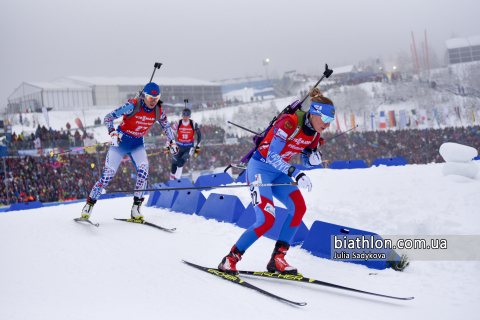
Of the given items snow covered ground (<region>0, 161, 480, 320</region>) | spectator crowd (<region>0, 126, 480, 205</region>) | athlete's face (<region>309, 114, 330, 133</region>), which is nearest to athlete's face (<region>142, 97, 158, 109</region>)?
snow covered ground (<region>0, 161, 480, 320</region>)

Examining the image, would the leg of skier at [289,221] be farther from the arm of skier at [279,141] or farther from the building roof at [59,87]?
the building roof at [59,87]

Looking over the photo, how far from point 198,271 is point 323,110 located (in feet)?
6.74

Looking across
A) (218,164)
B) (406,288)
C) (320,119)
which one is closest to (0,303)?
(320,119)

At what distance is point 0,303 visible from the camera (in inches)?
107

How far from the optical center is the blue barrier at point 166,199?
25.0ft

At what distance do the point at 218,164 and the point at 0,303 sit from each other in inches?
672

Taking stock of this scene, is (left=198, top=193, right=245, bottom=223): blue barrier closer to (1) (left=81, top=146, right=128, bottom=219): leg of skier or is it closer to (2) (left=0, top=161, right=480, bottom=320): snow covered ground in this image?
(2) (left=0, top=161, right=480, bottom=320): snow covered ground

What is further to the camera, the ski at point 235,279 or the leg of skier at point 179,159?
the leg of skier at point 179,159

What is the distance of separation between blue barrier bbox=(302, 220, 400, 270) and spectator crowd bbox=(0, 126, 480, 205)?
6.51 meters

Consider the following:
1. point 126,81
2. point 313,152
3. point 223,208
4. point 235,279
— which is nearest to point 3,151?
point 223,208

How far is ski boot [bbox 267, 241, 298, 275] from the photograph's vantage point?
11.8ft

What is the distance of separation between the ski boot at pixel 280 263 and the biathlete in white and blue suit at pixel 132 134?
292cm

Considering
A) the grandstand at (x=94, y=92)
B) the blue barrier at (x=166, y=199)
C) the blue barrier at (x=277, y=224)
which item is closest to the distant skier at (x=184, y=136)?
the blue barrier at (x=166, y=199)

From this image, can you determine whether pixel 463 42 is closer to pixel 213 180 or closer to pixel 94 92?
pixel 94 92
